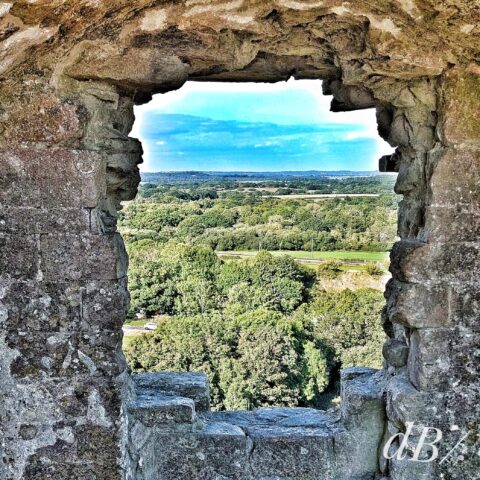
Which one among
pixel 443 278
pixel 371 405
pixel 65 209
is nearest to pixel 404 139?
pixel 443 278

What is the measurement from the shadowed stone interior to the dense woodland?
2475 millimetres

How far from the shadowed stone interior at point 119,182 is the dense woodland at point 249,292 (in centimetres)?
248

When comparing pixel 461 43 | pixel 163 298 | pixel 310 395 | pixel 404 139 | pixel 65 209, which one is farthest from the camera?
pixel 163 298

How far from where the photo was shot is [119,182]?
11.0 feet

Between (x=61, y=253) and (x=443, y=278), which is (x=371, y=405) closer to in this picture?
(x=443, y=278)

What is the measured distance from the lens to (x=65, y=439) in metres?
3.17

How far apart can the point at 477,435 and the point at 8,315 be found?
2.47 m

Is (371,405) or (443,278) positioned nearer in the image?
(443,278)

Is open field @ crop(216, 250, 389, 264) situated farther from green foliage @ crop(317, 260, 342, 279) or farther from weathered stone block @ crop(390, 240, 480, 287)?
weathered stone block @ crop(390, 240, 480, 287)

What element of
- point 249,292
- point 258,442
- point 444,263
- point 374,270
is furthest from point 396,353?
point 374,270

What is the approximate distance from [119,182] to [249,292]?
11.5 meters

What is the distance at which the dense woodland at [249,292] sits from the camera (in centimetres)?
996

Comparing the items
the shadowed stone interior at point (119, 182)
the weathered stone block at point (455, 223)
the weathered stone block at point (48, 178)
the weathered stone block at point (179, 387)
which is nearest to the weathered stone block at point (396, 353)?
the shadowed stone interior at point (119, 182)

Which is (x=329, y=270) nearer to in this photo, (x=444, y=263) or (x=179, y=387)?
(x=179, y=387)
